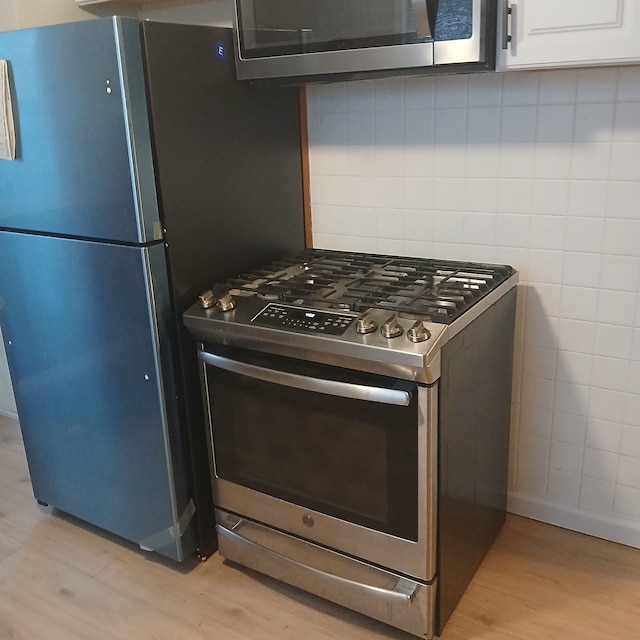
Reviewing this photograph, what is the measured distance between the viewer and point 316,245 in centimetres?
222

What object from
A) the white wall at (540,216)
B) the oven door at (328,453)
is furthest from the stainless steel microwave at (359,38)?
the oven door at (328,453)

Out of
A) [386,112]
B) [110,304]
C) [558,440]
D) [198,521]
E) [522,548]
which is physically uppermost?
[386,112]

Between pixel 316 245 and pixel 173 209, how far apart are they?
A: 651 mm

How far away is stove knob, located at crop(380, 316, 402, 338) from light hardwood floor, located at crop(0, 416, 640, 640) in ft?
2.51

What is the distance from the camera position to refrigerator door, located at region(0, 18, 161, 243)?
1.52 meters

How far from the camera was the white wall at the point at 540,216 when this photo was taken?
5.59ft

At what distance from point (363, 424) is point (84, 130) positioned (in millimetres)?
940

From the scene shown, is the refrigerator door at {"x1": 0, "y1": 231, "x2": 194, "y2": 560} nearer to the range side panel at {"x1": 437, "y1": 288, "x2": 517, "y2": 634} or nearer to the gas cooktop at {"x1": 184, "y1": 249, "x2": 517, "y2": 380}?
the gas cooktop at {"x1": 184, "y1": 249, "x2": 517, "y2": 380}

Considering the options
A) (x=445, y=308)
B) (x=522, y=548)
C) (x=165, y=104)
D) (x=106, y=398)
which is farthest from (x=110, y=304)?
(x=522, y=548)

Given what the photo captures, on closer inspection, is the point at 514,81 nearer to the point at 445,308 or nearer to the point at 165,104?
the point at 445,308

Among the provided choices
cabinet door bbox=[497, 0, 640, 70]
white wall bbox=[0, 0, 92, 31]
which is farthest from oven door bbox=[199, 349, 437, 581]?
white wall bbox=[0, 0, 92, 31]

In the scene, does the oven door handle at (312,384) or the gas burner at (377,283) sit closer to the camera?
the oven door handle at (312,384)

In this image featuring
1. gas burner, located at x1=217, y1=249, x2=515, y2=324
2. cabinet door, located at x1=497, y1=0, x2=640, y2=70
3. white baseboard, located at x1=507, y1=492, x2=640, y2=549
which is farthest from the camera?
white baseboard, located at x1=507, y1=492, x2=640, y2=549

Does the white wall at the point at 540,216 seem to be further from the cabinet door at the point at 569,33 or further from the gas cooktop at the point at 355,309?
the cabinet door at the point at 569,33
